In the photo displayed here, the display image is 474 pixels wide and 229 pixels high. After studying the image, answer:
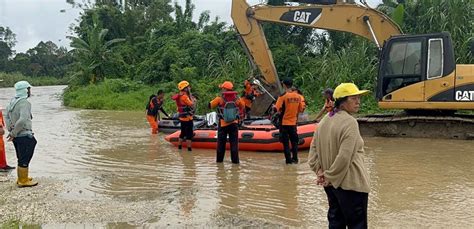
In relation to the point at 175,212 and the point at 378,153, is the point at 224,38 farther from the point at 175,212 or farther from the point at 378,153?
the point at 175,212

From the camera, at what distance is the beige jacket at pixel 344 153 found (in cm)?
419

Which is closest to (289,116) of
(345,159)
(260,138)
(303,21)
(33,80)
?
(260,138)

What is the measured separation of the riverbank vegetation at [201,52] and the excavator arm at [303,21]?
92cm

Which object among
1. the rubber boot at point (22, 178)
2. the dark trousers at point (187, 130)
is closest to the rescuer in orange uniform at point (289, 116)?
the dark trousers at point (187, 130)

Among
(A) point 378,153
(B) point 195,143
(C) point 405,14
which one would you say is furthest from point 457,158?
(C) point 405,14

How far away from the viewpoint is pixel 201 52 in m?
28.3

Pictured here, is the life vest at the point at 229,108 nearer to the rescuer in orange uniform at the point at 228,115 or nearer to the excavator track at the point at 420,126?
the rescuer in orange uniform at the point at 228,115

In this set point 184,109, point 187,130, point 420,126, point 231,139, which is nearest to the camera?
point 231,139

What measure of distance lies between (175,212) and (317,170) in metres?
2.50

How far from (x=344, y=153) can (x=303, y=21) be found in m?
10.1

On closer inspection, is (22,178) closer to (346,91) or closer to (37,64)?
(346,91)

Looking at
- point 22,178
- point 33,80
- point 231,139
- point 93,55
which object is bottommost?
point 22,178

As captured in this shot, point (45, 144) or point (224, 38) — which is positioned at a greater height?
point (224, 38)

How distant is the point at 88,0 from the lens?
4425cm
